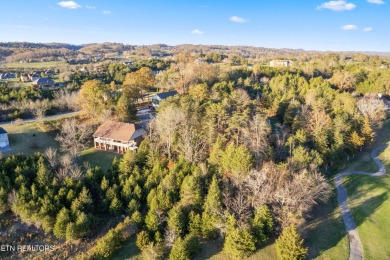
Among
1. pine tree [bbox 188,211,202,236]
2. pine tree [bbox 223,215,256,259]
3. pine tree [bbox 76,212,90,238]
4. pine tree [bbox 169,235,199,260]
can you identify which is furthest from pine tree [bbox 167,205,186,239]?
pine tree [bbox 76,212,90,238]

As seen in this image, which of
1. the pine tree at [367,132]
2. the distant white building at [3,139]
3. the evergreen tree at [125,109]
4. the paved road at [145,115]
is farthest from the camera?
the paved road at [145,115]

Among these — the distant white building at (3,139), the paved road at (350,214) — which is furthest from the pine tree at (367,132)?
the distant white building at (3,139)

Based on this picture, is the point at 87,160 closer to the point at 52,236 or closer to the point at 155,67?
the point at 52,236

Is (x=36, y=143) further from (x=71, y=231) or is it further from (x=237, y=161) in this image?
(x=237, y=161)

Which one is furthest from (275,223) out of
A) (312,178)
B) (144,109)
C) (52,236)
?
(144,109)

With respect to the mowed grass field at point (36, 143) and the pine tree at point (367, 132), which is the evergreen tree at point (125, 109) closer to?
the mowed grass field at point (36, 143)

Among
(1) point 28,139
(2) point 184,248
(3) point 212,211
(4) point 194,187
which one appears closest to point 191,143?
(4) point 194,187

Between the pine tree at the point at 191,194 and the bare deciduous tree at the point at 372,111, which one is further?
the bare deciduous tree at the point at 372,111
